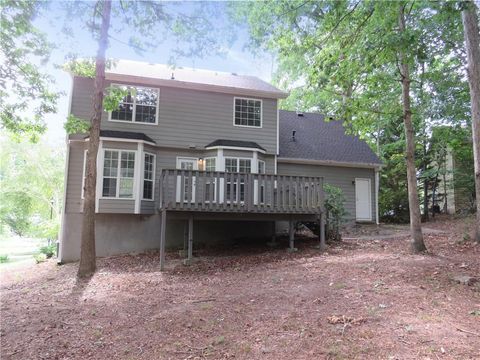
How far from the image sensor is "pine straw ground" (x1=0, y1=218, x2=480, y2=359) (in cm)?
378

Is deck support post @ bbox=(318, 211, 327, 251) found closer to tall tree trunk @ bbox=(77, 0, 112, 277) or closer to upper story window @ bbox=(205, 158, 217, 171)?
upper story window @ bbox=(205, 158, 217, 171)

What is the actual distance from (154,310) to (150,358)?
1.47m

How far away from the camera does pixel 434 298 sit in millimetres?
4824

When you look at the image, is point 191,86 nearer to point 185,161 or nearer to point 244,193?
point 185,161

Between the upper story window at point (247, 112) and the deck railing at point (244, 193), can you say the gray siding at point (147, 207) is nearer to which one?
the deck railing at point (244, 193)

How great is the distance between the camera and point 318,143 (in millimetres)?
15195

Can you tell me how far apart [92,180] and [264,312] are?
5506 mm

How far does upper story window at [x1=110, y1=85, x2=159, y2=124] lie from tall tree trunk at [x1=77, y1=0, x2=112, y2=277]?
126 inches

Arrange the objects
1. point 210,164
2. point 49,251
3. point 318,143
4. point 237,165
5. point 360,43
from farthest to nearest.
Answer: point 318,143
point 49,251
point 210,164
point 237,165
point 360,43

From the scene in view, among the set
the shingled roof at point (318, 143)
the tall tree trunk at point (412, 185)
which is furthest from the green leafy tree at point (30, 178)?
the tall tree trunk at point (412, 185)

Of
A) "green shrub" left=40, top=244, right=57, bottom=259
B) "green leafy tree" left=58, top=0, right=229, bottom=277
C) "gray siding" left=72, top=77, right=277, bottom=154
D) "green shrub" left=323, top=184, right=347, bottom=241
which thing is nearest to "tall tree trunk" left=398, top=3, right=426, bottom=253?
"green shrub" left=323, top=184, right=347, bottom=241

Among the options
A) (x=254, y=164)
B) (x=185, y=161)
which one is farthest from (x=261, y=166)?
(x=185, y=161)

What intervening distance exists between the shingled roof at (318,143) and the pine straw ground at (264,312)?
675 cm

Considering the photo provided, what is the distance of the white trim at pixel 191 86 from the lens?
1142cm
